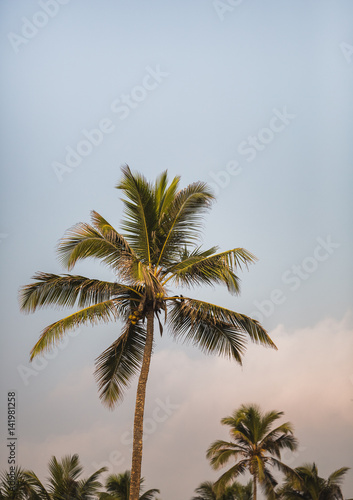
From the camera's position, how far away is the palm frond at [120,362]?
14961 mm

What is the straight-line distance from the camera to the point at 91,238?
1467 centimetres

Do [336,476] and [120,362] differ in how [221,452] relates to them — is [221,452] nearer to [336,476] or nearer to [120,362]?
[336,476]

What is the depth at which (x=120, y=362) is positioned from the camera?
15.2 m

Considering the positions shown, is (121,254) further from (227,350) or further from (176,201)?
(227,350)

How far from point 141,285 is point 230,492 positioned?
25459 mm

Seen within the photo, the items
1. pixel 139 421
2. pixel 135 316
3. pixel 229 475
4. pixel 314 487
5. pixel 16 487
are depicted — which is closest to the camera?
pixel 139 421

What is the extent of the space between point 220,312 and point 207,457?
1765cm

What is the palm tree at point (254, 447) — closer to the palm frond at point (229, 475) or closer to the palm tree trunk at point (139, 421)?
the palm frond at point (229, 475)

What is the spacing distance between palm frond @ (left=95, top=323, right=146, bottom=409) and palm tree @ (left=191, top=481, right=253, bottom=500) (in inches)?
899

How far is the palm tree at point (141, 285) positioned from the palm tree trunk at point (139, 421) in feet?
0.09

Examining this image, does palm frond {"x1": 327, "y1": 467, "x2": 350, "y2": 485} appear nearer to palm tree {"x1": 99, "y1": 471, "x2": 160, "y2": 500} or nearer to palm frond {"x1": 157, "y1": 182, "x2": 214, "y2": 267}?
palm tree {"x1": 99, "y1": 471, "x2": 160, "y2": 500}

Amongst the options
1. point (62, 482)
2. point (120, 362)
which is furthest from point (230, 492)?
point (120, 362)

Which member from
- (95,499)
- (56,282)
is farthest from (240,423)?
(56,282)

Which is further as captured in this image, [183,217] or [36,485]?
[36,485]
